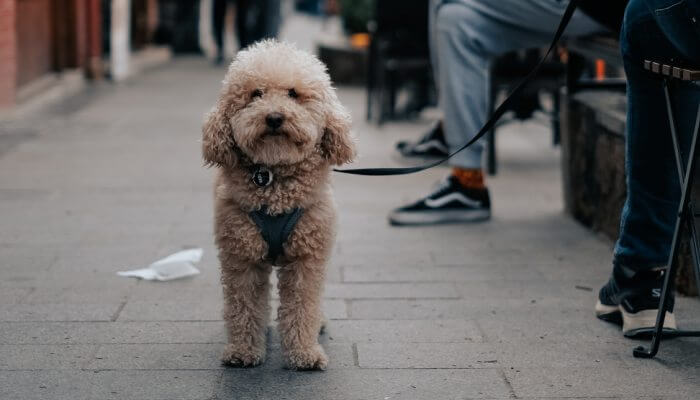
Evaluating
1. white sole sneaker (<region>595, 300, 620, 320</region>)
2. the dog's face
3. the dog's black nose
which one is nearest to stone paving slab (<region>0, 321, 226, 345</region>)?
the dog's face

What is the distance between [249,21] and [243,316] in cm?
1167

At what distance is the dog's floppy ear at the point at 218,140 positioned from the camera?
343cm

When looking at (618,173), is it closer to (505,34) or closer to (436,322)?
(505,34)

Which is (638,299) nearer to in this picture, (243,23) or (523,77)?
(523,77)

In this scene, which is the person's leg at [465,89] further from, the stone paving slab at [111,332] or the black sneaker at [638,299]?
the stone paving slab at [111,332]

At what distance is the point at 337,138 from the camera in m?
3.51

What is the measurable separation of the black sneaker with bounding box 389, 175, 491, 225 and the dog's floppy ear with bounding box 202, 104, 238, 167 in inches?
97.1

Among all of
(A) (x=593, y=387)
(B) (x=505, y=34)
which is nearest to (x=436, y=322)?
(A) (x=593, y=387)

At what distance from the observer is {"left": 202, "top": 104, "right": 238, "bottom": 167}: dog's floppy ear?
3428 millimetres

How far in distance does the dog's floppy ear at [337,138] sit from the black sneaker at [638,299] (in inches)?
47.5

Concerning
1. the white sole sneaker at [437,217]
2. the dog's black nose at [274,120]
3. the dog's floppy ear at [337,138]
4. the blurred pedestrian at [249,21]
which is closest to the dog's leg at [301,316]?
the dog's floppy ear at [337,138]

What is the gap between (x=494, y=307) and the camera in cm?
437

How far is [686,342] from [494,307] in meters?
0.78

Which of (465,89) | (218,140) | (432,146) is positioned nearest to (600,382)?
(218,140)
